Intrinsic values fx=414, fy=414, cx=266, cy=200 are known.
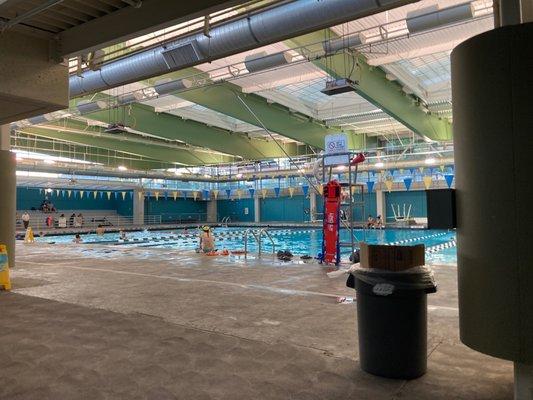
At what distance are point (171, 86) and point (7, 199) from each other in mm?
4339

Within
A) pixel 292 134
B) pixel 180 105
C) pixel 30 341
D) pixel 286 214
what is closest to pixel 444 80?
pixel 292 134

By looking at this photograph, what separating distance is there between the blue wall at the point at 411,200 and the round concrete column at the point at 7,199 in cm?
2362

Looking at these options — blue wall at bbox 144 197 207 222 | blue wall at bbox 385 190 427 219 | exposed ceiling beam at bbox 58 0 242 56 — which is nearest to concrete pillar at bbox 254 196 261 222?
blue wall at bbox 144 197 207 222

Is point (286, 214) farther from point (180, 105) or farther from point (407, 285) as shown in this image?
point (407, 285)

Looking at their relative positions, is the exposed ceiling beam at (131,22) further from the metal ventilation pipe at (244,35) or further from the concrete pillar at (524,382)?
the concrete pillar at (524,382)

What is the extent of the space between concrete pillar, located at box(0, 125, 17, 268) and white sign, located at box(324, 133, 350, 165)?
6.21m

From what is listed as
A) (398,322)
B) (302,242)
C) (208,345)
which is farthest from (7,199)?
(302,242)

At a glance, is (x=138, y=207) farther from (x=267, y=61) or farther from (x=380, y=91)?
(x=267, y=61)

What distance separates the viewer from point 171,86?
9.94m

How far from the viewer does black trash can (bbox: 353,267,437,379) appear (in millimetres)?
2703

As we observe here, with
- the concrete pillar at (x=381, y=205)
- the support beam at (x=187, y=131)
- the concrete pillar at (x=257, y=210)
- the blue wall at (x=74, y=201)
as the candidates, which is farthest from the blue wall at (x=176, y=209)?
the concrete pillar at (x=381, y=205)

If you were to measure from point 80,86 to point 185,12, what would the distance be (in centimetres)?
551

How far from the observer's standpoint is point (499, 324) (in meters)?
2.17

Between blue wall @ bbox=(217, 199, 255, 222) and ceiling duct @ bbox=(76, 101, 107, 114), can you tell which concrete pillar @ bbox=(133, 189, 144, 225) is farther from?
ceiling duct @ bbox=(76, 101, 107, 114)
